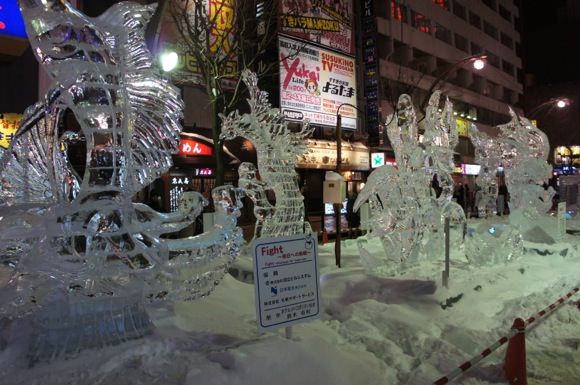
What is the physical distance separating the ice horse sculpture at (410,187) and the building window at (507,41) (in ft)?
130

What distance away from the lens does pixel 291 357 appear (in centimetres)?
405

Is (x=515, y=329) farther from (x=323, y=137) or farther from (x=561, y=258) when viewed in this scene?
(x=323, y=137)

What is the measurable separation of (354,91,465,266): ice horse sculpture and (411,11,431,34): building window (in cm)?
2319

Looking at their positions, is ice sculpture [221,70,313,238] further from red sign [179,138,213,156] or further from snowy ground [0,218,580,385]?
red sign [179,138,213,156]

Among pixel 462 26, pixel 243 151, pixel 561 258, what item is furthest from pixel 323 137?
pixel 462 26

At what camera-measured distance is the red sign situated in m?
15.8

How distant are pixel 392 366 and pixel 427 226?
15.4 ft

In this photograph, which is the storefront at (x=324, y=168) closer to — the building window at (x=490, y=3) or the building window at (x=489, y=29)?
the building window at (x=489, y=29)

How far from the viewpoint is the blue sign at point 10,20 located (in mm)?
10473

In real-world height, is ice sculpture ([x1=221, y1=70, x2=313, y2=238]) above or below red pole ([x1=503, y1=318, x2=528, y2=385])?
above

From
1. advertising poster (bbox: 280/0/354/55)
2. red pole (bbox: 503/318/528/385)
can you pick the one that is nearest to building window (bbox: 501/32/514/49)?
advertising poster (bbox: 280/0/354/55)

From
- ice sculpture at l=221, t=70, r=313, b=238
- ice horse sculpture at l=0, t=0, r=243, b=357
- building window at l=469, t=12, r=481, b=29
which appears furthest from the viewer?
building window at l=469, t=12, r=481, b=29

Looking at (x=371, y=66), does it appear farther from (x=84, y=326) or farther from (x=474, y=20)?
(x=474, y=20)

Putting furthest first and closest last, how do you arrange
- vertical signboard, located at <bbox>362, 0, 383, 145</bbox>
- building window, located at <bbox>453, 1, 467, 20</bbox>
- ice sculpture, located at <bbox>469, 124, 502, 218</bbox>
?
1. building window, located at <bbox>453, 1, 467, 20</bbox>
2. vertical signboard, located at <bbox>362, 0, 383, 145</bbox>
3. ice sculpture, located at <bbox>469, 124, 502, 218</bbox>
